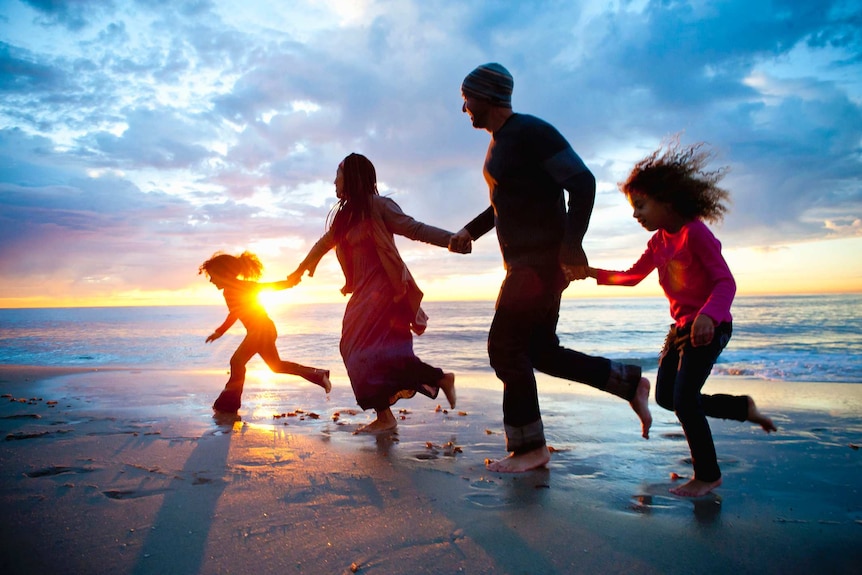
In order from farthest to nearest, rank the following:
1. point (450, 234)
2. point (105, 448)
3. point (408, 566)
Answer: point (450, 234), point (105, 448), point (408, 566)

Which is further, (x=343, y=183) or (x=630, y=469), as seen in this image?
(x=343, y=183)

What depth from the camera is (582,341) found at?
664 inches

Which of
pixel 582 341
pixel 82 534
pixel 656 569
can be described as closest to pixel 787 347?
pixel 582 341

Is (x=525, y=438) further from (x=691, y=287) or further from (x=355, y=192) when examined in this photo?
(x=355, y=192)

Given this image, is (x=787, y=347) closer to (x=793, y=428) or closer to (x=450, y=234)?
(x=793, y=428)

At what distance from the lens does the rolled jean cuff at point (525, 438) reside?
3076 mm

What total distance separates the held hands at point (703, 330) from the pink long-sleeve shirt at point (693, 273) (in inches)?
1.5

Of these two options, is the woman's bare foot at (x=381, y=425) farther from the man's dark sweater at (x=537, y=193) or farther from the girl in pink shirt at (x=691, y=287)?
the girl in pink shirt at (x=691, y=287)

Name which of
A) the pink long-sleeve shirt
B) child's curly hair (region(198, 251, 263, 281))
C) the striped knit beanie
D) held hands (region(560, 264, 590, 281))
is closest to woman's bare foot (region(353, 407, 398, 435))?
held hands (region(560, 264, 590, 281))

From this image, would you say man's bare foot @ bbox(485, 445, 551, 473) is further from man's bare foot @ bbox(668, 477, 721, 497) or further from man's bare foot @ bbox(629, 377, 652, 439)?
man's bare foot @ bbox(668, 477, 721, 497)

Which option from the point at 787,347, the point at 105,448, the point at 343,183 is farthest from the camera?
the point at 787,347

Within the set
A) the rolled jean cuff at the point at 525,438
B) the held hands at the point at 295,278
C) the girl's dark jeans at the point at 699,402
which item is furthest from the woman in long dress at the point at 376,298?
the girl's dark jeans at the point at 699,402

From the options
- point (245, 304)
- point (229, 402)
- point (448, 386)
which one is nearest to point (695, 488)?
point (448, 386)

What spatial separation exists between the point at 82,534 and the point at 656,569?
211 cm
